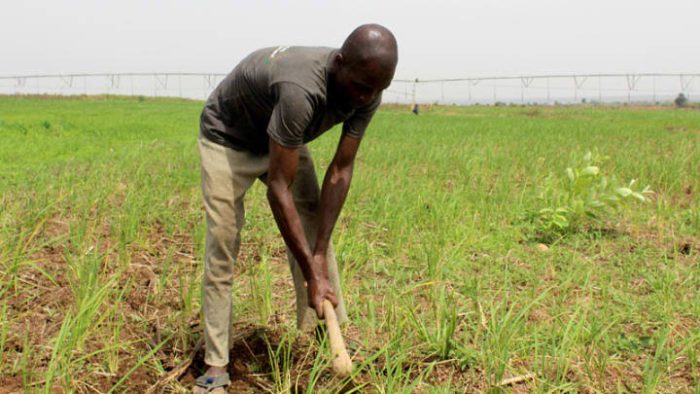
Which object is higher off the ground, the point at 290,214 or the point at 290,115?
the point at 290,115

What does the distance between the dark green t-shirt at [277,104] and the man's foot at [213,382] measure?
2.46ft

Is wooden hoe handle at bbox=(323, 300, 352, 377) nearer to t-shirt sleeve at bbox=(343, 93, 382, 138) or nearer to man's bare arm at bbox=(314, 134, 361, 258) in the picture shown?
man's bare arm at bbox=(314, 134, 361, 258)

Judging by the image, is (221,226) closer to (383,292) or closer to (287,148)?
(287,148)

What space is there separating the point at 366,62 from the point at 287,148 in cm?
34

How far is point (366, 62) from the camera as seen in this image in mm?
1696

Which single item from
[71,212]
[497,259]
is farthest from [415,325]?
[71,212]

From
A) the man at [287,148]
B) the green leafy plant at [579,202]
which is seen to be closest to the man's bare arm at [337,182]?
the man at [287,148]

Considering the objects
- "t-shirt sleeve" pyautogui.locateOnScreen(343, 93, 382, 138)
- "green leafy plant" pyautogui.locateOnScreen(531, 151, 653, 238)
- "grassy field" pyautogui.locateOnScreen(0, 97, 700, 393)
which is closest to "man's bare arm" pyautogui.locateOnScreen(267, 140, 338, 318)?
"grassy field" pyautogui.locateOnScreen(0, 97, 700, 393)

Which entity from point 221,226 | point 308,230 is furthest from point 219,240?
point 308,230

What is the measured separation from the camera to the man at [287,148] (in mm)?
1739

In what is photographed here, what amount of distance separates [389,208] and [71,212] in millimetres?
1973

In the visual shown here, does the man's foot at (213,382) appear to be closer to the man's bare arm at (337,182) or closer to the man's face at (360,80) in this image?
the man's bare arm at (337,182)

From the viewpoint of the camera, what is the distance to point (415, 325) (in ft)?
6.79

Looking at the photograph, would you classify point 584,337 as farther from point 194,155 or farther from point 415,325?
point 194,155
